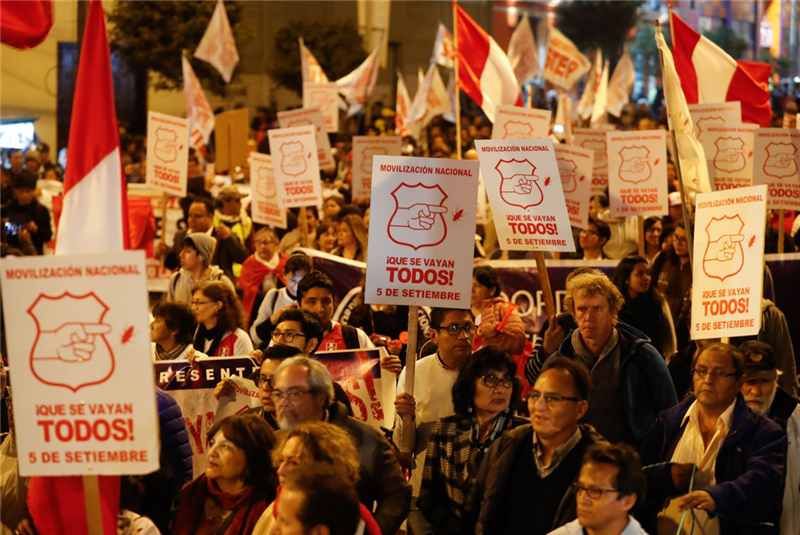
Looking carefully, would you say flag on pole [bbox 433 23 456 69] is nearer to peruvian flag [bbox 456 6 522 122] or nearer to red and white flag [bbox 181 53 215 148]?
red and white flag [bbox 181 53 215 148]

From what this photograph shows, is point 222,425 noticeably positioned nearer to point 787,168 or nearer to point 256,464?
point 256,464

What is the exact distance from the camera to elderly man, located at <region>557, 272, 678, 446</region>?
573 cm

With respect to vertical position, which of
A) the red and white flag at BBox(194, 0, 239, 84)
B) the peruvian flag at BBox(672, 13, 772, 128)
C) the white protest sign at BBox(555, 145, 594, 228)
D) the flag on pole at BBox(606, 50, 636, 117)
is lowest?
the white protest sign at BBox(555, 145, 594, 228)

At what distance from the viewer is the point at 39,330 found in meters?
4.05

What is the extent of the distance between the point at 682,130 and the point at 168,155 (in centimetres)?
660

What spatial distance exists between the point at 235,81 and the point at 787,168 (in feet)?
88.4

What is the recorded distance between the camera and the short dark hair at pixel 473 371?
527 centimetres

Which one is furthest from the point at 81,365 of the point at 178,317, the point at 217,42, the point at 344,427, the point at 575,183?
the point at 217,42

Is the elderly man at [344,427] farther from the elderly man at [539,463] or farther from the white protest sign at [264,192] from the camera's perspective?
the white protest sign at [264,192]

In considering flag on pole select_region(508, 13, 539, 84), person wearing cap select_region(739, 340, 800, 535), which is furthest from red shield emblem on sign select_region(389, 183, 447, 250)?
flag on pole select_region(508, 13, 539, 84)

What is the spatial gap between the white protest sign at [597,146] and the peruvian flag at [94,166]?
28.4 ft

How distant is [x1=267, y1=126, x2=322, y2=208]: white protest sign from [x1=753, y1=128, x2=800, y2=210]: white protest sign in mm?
4345

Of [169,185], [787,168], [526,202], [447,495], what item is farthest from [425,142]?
[447,495]

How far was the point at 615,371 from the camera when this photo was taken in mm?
5785
